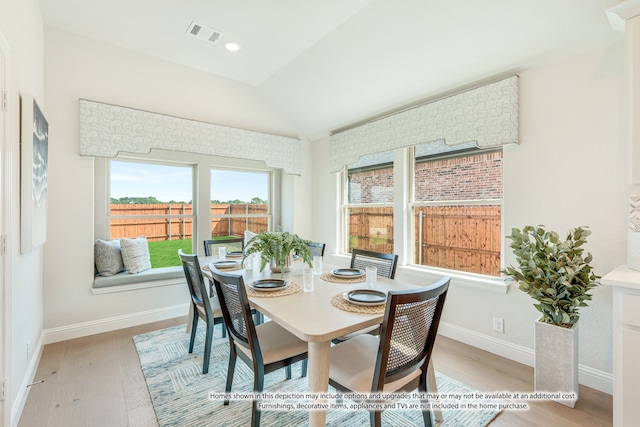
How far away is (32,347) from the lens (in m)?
2.36

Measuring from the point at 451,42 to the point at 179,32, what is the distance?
8.35 feet

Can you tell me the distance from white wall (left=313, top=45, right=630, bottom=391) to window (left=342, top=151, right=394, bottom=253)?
1.31 m

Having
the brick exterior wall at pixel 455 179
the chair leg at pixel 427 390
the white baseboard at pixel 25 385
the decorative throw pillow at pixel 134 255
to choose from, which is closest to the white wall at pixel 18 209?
the white baseboard at pixel 25 385

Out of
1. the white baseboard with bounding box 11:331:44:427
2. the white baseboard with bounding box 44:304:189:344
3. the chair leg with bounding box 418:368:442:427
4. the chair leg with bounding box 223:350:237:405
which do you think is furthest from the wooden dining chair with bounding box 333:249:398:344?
the white baseboard with bounding box 44:304:189:344

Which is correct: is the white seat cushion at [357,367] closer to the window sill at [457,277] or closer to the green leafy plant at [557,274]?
the green leafy plant at [557,274]

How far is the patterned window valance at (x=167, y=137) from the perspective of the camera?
3.05 metres

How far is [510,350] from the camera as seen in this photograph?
2594 mm

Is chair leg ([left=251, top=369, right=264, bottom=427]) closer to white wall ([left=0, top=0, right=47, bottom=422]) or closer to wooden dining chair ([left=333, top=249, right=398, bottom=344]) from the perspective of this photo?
wooden dining chair ([left=333, top=249, right=398, bottom=344])

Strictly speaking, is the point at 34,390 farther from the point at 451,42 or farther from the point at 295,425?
the point at 451,42

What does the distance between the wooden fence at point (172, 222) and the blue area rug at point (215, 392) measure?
4.35 feet

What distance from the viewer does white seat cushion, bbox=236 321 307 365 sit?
1.75 meters

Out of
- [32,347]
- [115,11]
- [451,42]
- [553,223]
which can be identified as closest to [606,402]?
[553,223]

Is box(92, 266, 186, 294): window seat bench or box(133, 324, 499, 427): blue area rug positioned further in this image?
box(92, 266, 186, 294): window seat bench

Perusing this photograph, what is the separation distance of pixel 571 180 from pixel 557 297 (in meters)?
0.92
